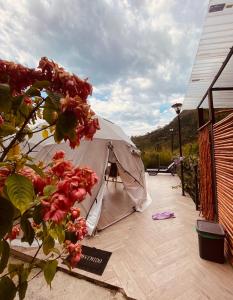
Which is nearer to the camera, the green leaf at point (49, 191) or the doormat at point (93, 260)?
the green leaf at point (49, 191)

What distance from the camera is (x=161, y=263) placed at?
9.66 ft

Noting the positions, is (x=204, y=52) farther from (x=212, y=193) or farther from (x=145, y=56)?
(x=145, y=56)

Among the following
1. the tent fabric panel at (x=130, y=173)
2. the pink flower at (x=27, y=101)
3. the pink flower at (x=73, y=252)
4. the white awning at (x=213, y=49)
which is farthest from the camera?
the tent fabric panel at (x=130, y=173)

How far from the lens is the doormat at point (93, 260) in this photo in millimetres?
2846

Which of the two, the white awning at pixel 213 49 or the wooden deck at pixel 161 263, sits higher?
the white awning at pixel 213 49

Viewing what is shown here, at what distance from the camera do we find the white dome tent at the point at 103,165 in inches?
171

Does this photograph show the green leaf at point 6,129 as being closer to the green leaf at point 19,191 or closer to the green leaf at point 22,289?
the green leaf at point 19,191

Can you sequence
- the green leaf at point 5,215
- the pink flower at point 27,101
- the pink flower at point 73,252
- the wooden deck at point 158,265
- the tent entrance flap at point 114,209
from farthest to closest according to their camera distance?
the tent entrance flap at point 114,209, the wooden deck at point 158,265, the pink flower at point 73,252, the pink flower at point 27,101, the green leaf at point 5,215

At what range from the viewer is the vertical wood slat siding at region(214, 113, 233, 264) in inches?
110

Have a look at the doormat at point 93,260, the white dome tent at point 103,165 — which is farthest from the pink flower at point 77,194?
the white dome tent at point 103,165

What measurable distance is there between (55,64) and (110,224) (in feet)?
14.0

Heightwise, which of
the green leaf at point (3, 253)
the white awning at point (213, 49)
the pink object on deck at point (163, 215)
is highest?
the white awning at point (213, 49)

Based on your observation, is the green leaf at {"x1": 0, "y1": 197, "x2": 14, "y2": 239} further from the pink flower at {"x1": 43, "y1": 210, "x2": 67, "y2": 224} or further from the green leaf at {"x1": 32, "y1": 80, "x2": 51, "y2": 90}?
the green leaf at {"x1": 32, "y1": 80, "x2": 51, "y2": 90}

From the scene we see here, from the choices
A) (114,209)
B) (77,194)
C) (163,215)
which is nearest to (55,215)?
(77,194)
